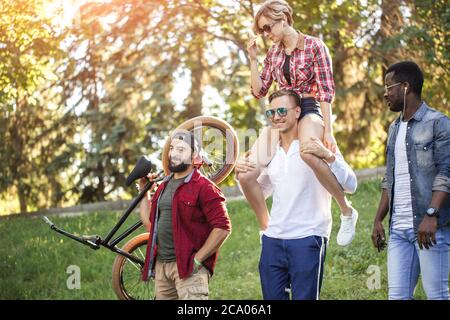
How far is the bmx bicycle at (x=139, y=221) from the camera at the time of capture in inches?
224

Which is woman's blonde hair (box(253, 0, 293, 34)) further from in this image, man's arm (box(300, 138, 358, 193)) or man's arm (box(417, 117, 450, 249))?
man's arm (box(417, 117, 450, 249))

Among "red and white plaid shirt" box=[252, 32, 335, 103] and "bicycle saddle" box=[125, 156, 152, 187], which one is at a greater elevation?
"red and white plaid shirt" box=[252, 32, 335, 103]

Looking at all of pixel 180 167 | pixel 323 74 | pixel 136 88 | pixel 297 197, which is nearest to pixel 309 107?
pixel 323 74

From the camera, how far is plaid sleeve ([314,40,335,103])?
4715mm

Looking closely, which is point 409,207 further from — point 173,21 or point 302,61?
point 173,21

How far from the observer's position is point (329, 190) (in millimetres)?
4246

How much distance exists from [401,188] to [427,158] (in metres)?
0.25

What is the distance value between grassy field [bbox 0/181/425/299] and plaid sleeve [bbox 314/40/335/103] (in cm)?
381

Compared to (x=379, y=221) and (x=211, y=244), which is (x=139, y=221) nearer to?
(x=211, y=244)

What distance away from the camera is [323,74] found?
4789 mm

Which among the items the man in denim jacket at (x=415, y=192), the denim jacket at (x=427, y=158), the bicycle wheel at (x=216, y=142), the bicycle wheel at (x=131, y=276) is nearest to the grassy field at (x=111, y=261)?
the bicycle wheel at (x=131, y=276)

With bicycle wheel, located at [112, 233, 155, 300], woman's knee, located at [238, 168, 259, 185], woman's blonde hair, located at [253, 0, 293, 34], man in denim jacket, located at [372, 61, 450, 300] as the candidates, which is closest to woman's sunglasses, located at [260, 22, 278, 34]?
woman's blonde hair, located at [253, 0, 293, 34]

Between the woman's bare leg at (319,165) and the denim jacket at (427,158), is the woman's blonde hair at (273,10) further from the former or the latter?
the denim jacket at (427,158)

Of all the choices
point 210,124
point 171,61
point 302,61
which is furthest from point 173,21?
point 302,61
